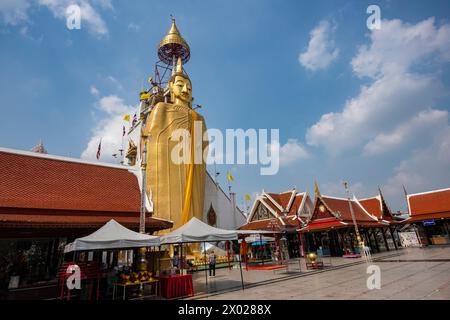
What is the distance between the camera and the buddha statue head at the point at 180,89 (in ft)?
95.0

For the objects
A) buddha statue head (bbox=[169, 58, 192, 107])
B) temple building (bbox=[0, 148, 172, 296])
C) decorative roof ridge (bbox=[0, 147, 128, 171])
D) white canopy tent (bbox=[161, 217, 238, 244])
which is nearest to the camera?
white canopy tent (bbox=[161, 217, 238, 244])

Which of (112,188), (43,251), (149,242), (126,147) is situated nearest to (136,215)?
(112,188)

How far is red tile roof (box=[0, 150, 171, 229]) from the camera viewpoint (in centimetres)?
1113

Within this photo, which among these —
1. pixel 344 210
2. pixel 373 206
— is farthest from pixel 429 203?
pixel 344 210

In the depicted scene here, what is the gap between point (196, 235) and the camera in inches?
398

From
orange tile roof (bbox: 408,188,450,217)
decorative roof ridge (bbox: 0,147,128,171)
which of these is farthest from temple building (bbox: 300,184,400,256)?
decorative roof ridge (bbox: 0,147,128,171)

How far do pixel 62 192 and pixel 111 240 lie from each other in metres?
6.58

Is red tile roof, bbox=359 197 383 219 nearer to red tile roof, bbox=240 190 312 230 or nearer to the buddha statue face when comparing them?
red tile roof, bbox=240 190 312 230

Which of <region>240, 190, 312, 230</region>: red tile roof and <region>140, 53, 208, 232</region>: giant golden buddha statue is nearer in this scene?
<region>140, 53, 208, 232</region>: giant golden buddha statue

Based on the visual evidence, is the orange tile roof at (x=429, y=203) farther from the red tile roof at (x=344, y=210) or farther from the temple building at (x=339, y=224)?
the red tile roof at (x=344, y=210)

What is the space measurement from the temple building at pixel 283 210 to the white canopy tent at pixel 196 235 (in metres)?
15.4

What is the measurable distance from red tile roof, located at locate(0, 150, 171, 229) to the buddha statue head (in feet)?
46.4

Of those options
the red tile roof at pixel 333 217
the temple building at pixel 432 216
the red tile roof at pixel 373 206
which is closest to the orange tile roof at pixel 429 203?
the temple building at pixel 432 216

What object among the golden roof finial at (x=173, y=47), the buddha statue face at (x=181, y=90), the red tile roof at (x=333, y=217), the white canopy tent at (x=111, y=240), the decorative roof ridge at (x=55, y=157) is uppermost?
the golden roof finial at (x=173, y=47)
